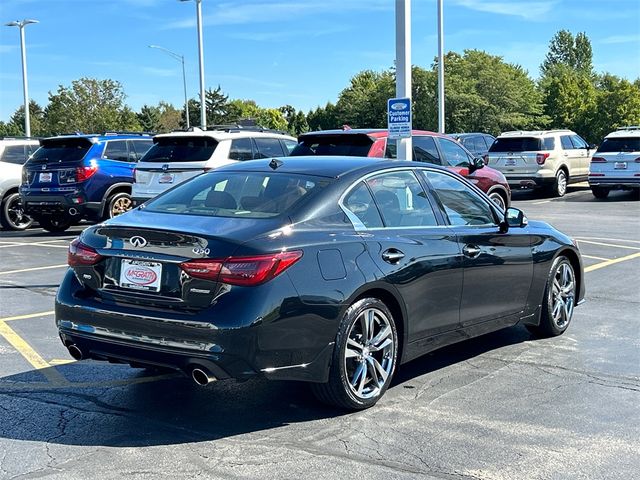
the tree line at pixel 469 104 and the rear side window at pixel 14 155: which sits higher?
the tree line at pixel 469 104

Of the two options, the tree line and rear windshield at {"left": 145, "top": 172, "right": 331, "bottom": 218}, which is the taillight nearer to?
rear windshield at {"left": 145, "top": 172, "right": 331, "bottom": 218}

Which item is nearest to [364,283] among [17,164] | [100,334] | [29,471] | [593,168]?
[100,334]

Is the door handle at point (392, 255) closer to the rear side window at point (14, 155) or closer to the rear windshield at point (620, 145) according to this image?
the rear side window at point (14, 155)

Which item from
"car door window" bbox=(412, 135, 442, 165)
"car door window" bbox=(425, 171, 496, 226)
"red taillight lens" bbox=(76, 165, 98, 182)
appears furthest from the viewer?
"red taillight lens" bbox=(76, 165, 98, 182)

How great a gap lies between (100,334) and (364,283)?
1.59 metres

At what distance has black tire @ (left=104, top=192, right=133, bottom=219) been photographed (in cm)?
1499

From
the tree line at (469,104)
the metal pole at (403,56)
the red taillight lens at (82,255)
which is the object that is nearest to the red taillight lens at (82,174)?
the metal pole at (403,56)

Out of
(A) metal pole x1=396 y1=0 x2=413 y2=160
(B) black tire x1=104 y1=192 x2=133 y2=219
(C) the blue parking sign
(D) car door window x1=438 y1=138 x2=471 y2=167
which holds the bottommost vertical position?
(B) black tire x1=104 y1=192 x2=133 y2=219

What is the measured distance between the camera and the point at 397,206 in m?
5.50

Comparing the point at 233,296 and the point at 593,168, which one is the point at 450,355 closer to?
the point at 233,296

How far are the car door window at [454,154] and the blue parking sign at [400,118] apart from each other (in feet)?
9.69

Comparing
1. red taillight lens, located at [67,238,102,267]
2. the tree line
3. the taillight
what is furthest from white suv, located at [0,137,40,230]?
the tree line

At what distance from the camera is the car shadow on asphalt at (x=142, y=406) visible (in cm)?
461

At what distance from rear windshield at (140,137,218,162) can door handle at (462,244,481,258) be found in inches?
320
